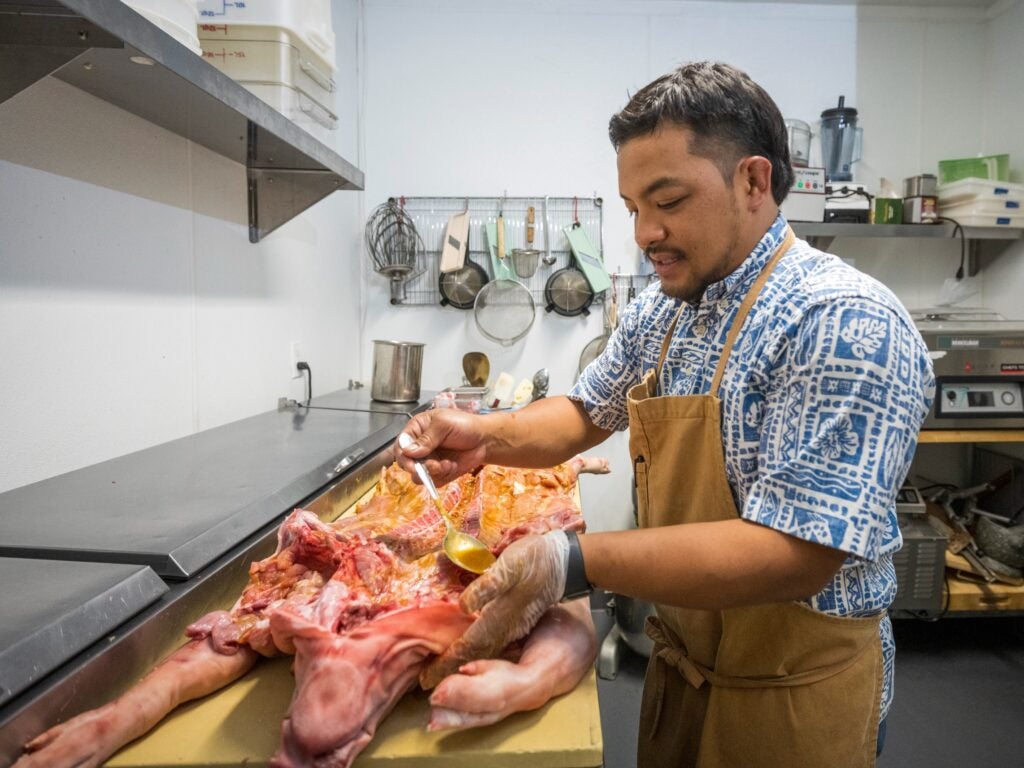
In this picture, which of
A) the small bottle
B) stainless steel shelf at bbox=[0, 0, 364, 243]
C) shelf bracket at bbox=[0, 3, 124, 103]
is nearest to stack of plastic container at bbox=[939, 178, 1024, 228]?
the small bottle

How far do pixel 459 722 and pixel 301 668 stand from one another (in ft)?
0.84

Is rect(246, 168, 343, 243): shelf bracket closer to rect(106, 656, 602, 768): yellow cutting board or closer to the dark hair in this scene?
the dark hair

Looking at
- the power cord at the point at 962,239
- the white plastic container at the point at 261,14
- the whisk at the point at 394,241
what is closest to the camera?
the white plastic container at the point at 261,14

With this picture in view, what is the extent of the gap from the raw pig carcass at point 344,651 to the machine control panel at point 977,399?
8.52ft

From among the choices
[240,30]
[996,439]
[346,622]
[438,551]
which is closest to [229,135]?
[240,30]

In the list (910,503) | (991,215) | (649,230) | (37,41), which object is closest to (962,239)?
(991,215)

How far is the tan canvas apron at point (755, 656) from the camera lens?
1.12m

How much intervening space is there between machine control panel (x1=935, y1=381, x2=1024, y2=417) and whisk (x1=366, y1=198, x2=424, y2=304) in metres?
2.83

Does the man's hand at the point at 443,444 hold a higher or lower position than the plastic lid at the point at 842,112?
lower

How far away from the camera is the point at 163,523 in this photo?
1252 millimetres

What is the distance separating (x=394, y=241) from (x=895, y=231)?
A: 275 centimetres

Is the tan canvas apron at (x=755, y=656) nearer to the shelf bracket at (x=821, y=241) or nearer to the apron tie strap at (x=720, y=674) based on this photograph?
the apron tie strap at (x=720, y=674)

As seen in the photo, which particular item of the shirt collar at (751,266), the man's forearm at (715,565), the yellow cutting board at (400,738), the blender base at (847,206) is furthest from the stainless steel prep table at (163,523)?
the blender base at (847,206)

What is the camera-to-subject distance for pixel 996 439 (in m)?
3.05
